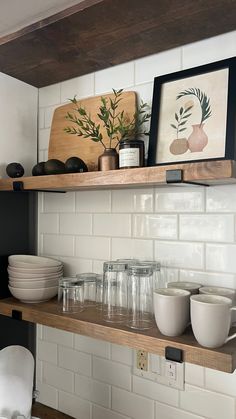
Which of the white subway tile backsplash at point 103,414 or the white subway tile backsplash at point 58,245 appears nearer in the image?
the white subway tile backsplash at point 103,414

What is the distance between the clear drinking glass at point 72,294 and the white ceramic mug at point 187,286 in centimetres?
33

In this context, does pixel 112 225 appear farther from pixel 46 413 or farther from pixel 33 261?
pixel 46 413

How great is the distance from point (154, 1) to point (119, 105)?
1.27ft

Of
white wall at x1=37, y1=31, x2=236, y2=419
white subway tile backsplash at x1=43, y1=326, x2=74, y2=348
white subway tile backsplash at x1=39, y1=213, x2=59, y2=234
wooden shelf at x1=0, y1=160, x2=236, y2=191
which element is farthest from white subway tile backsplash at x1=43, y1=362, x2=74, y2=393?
wooden shelf at x1=0, y1=160, x2=236, y2=191

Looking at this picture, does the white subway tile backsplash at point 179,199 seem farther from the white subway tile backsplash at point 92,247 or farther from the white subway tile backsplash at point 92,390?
the white subway tile backsplash at point 92,390

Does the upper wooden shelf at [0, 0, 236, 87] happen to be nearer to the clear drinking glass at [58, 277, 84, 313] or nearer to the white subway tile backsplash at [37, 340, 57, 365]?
the clear drinking glass at [58, 277, 84, 313]

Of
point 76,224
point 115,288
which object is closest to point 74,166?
point 76,224

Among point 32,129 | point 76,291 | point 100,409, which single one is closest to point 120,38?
point 32,129

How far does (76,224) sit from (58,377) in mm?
655

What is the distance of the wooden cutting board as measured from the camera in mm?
1250

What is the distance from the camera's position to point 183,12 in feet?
3.21

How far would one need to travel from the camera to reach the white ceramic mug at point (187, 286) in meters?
1.02

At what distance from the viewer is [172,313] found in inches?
35.8

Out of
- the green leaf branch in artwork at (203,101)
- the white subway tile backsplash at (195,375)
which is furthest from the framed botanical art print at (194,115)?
the white subway tile backsplash at (195,375)
